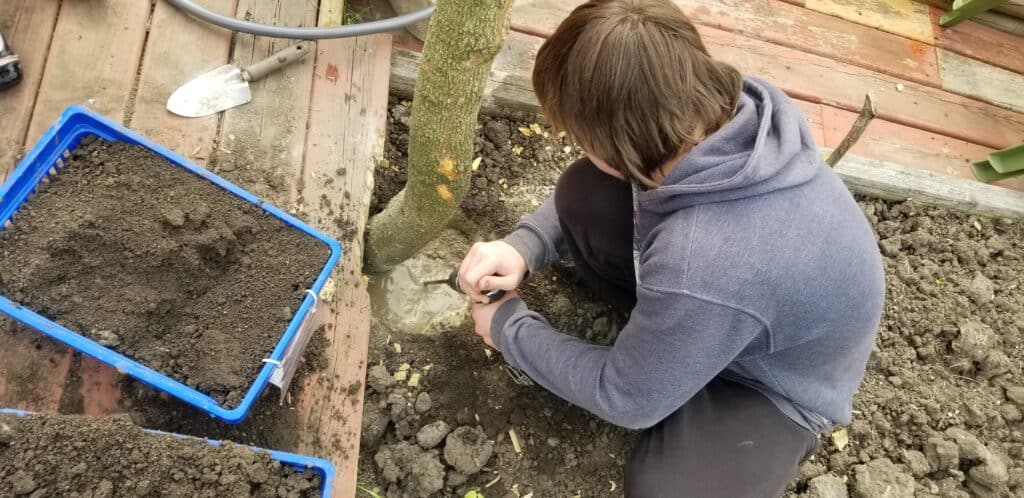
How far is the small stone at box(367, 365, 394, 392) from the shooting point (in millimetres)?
1562

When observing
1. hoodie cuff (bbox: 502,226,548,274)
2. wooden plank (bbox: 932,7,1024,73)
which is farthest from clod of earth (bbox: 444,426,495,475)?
wooden plank (bbox: 932,7,1024,73)

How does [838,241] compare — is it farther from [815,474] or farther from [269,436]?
[269,436]

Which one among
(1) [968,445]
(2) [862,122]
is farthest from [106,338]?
(1) [968,445]

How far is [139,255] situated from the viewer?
1.19 m

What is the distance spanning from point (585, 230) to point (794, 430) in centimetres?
63

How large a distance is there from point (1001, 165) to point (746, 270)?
1854 mm

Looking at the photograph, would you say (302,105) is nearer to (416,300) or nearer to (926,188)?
(416,300)

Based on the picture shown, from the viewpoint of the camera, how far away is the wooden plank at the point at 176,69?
1531mm

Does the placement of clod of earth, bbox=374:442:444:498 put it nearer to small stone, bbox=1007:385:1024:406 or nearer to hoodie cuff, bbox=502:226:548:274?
hoodie cuff, bbox=502:226:548:274

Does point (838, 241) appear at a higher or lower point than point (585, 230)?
higher

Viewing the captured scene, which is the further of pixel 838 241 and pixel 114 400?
pixel 114 400

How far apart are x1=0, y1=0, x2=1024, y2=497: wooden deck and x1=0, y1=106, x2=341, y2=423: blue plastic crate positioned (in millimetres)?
218

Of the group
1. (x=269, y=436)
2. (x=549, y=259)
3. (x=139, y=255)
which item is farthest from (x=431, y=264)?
(x=139, y=255)

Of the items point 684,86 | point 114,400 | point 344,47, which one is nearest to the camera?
point 684,86
